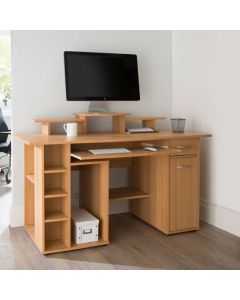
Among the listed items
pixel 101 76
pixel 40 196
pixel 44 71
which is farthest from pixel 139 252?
pixel 44 71

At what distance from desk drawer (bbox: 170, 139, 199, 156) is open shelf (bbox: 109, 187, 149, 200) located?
48 cm

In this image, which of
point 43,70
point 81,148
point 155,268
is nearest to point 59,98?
point 43,70

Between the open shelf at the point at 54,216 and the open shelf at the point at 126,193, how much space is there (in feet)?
1.51

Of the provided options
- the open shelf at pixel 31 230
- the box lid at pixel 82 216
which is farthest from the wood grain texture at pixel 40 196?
the box lid at pixel 82 216

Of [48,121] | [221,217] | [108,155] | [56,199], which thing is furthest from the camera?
[221,217]

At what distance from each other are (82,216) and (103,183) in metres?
0.30

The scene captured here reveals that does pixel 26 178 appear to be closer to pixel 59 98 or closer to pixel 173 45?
pixel 59 98

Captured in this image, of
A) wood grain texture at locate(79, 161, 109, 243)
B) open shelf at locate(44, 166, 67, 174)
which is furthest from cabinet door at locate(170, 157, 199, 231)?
open shelf at locate(44, 166, 67, 174)

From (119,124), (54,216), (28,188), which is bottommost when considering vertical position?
(54,216)

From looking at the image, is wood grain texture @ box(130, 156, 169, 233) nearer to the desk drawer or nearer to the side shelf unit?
the desk drawer

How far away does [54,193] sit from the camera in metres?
2.72

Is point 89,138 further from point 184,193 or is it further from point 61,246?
point 184,193
